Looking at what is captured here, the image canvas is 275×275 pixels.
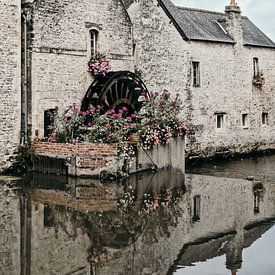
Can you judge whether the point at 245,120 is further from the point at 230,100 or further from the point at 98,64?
the point at 98,64

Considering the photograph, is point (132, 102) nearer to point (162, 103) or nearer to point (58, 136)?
point (162, 103)

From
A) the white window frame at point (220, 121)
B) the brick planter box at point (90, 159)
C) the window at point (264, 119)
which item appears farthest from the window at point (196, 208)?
the window at point (264, 119)

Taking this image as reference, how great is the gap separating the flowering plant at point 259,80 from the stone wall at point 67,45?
8738 mm

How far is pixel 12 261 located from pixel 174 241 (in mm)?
2676

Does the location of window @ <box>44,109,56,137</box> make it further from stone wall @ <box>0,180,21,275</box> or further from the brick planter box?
stone wall @ <box>0,180,21,275</box>

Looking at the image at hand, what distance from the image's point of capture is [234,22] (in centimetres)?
2508

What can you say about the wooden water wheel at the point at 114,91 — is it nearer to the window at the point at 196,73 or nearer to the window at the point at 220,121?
the window at the point at 196,73

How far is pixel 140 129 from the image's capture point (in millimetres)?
15992

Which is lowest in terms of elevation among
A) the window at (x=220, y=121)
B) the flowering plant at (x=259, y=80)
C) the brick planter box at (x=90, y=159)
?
the brick planter box at (x=90, y=159)

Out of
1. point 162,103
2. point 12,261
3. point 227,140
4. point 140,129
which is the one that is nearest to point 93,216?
point 12,261

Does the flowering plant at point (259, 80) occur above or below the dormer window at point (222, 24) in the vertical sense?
below

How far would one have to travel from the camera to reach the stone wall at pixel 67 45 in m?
16.5

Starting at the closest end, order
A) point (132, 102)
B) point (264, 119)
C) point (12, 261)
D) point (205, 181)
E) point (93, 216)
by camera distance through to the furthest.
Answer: point (12, 261) → point (93, 216) → point (205, 181) → point (132, 102) → point (264, 119)

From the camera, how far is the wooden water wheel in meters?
17.8
